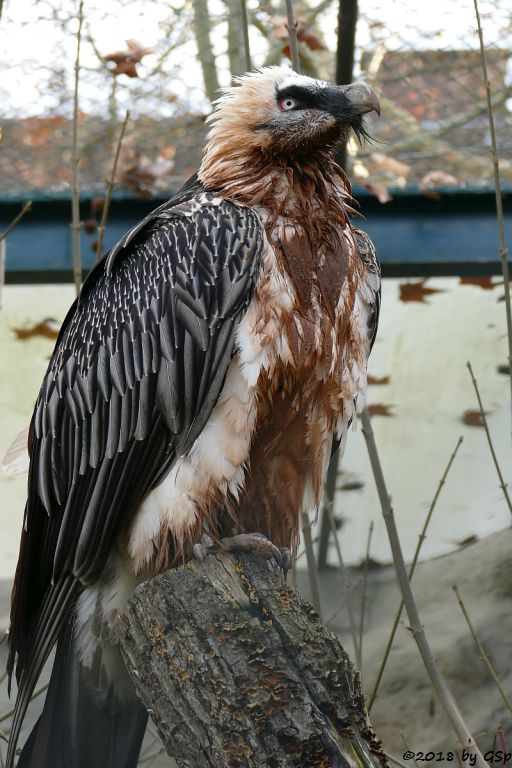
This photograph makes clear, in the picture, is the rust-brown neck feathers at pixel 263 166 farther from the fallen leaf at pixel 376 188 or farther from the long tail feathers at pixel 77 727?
the long tail feathers at pixel 77 727

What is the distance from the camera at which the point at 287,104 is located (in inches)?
147

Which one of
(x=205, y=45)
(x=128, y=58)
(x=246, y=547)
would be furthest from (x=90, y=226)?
(x=246, y=547)

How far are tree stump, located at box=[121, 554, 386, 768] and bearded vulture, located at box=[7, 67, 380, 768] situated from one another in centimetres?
49

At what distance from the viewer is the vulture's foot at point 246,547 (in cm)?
316

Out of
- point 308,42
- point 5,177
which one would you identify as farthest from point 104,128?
point 308,42

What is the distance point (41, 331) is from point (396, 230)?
237cm

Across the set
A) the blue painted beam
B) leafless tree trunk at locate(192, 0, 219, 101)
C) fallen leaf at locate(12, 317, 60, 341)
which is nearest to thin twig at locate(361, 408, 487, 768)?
the blue painted beam

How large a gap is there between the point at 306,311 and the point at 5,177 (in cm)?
324

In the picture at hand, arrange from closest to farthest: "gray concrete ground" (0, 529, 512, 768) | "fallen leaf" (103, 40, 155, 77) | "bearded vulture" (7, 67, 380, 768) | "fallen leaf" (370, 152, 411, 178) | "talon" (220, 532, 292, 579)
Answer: "talon" (220, 532, 292, 579), "bearded vulture" (7, 67, 380, 768), "fallen leaf" (103, 40, 155, 77), "gray concrete ground" (0, 529, 512, 768), "fallen leaf" (370, 152, 411, 178)

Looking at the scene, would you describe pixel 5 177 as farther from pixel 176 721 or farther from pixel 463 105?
pixel 176 721

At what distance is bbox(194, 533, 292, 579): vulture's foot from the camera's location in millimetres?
3164

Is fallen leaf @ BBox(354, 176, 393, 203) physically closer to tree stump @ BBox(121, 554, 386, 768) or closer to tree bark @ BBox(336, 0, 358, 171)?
tree bark @ BBox(336, 0, 358, 171)

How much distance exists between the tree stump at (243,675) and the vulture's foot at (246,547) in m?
0.15

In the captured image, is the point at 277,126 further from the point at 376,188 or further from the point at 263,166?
the point at 376,188
